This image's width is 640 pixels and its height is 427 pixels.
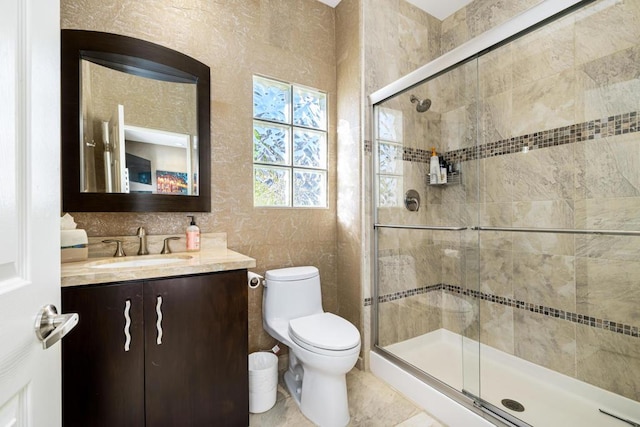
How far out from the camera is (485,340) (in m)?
1.99

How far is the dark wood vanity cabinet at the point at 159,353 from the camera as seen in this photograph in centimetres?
110

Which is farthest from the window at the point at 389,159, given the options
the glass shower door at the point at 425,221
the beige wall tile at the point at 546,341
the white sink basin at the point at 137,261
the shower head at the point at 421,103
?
the white sink basin at the point at 137,261

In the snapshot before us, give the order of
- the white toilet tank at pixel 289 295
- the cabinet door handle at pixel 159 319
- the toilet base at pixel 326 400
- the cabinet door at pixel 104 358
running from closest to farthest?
the cabinet door at pixel 104 358 → the cabinet door handle at pixel 159 319 → the toilet base at pixel 326 400 → the white toilet tank at pixel 289 295

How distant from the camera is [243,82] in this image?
1.95 m

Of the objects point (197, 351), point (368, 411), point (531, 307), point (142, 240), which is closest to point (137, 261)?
point (142, 240)

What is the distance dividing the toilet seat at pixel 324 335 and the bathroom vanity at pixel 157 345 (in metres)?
0.30

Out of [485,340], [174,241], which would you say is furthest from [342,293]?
[174,241]

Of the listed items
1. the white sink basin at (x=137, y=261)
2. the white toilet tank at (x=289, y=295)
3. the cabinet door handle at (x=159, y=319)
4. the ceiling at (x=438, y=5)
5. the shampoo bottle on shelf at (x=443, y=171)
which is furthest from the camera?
the ceiling at (x=438, y=5)

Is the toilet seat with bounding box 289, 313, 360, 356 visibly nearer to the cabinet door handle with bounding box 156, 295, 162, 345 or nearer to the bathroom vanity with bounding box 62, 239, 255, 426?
the bathroom vanity with bounding box 62, 239, 255, 426

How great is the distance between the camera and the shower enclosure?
150 centimetres

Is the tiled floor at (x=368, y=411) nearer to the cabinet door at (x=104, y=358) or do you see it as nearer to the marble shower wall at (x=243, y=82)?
the marble shower wall at (x=243, y=82)

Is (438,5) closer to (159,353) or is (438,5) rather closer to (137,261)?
(137,261)

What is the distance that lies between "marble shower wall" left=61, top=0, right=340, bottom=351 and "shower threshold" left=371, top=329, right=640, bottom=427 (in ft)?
1.77

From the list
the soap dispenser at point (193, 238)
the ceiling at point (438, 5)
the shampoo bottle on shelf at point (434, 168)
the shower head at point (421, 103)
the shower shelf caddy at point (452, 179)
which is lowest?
the soap dispenser at point (193, 238)
